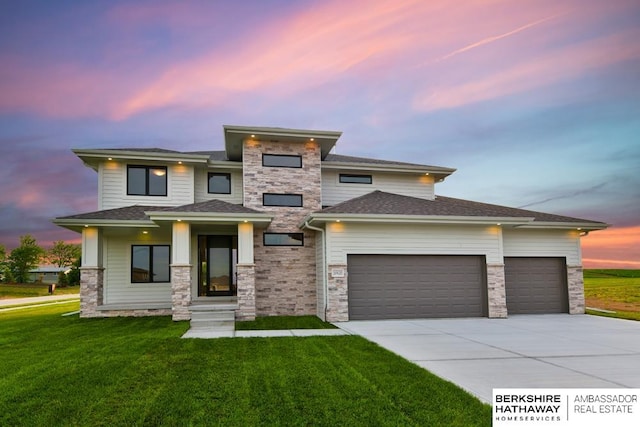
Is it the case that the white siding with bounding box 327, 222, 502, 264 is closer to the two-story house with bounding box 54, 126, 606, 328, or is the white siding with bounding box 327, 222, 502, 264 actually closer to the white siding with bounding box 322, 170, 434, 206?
the two-story house with bounding box 54, 126, 606, 328

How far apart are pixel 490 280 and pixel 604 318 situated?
379 centimetres

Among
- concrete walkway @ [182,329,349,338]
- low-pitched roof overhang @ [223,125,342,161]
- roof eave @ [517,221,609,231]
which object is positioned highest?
low-pitched roof overhang @ [223,125,342,161]

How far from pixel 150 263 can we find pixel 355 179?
8.79 meters

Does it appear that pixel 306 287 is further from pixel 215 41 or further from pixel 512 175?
pixel 512 175

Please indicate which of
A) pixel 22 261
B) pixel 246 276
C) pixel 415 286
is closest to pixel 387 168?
pixel 415 286

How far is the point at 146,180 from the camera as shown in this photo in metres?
15.4

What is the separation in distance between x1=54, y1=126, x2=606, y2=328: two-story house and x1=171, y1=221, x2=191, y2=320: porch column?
44mm

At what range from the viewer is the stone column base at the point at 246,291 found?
41.3 ft

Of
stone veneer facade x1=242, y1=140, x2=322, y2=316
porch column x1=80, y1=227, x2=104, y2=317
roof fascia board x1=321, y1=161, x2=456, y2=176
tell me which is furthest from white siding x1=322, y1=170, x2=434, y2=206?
porch column x1=80, y1=227, x2=104, y2=317

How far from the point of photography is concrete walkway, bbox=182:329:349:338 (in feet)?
31.8

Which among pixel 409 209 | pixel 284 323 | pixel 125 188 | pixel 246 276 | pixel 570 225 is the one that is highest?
pixel 125 188

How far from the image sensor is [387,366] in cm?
647

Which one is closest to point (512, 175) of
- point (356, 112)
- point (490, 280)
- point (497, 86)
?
point (497, 86)

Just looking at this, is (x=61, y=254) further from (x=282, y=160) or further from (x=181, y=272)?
(x=282, y=160)
